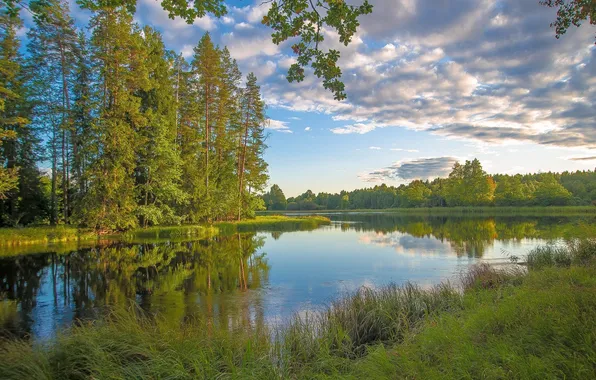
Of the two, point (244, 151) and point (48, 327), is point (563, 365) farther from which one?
point (244, 151)

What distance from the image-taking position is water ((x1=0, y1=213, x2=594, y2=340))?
30.1 feet

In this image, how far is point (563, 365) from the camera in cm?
347

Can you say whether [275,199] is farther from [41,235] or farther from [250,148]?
[41,235]

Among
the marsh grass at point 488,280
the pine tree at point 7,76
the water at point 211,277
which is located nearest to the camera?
the water at point 211,277

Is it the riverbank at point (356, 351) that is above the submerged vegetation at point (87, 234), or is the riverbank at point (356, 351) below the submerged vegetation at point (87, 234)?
below

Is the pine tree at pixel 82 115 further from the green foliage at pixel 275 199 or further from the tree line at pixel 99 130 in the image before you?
the green foliage at pixel 275 199

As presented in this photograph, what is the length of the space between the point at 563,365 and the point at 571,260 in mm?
10389

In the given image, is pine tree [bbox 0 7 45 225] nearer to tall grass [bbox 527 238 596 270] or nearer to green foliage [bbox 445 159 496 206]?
tall grass [bbox 527 238 596 270]

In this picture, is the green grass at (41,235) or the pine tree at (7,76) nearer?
the pine tree at (7,76)

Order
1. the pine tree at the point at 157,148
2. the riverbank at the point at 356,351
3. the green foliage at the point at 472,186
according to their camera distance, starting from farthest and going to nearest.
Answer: the green foliage at the point at 472,186
the pine tree at the point at 157,148
the riverbank at the point at 356,351

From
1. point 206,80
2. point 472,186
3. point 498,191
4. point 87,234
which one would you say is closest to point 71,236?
point 87,234

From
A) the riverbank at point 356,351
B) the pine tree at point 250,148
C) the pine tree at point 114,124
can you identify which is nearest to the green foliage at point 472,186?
the pine tree at point 250,148

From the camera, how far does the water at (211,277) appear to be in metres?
9.18

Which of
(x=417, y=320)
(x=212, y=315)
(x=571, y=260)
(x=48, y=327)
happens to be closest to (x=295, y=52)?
(x=417, y=320)
